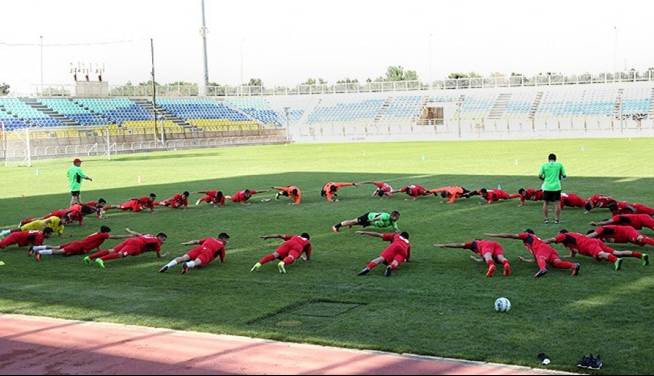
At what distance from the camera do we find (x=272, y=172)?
40.6 m

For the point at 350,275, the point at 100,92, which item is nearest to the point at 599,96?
the point at 100,92

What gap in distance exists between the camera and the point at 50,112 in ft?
254

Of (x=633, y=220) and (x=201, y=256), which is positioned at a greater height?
(x=633, y=220)

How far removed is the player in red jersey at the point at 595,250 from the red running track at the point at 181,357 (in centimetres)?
617

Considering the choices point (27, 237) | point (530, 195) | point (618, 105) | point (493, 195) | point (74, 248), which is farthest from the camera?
point (618, 105)

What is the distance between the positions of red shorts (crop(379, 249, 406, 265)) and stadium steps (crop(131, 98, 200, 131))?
71.2 m

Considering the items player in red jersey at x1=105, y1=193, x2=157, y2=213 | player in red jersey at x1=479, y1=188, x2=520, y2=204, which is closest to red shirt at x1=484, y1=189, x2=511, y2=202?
player in red jersey at x1=479, y1=188, x2=520, y2=204

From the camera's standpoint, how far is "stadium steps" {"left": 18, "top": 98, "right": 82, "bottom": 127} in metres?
76.6

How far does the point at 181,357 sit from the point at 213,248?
6.05m

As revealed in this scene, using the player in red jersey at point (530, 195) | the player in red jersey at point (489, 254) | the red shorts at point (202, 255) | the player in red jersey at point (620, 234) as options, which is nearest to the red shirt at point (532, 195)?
the player in red jersey at point (530, 195)

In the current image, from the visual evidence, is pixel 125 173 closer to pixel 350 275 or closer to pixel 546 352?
pixel 350 275

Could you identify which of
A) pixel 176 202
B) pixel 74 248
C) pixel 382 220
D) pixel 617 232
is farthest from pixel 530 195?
pixel 74 248

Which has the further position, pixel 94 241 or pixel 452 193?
pixel 452 193

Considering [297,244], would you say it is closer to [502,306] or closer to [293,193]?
[502,306]
